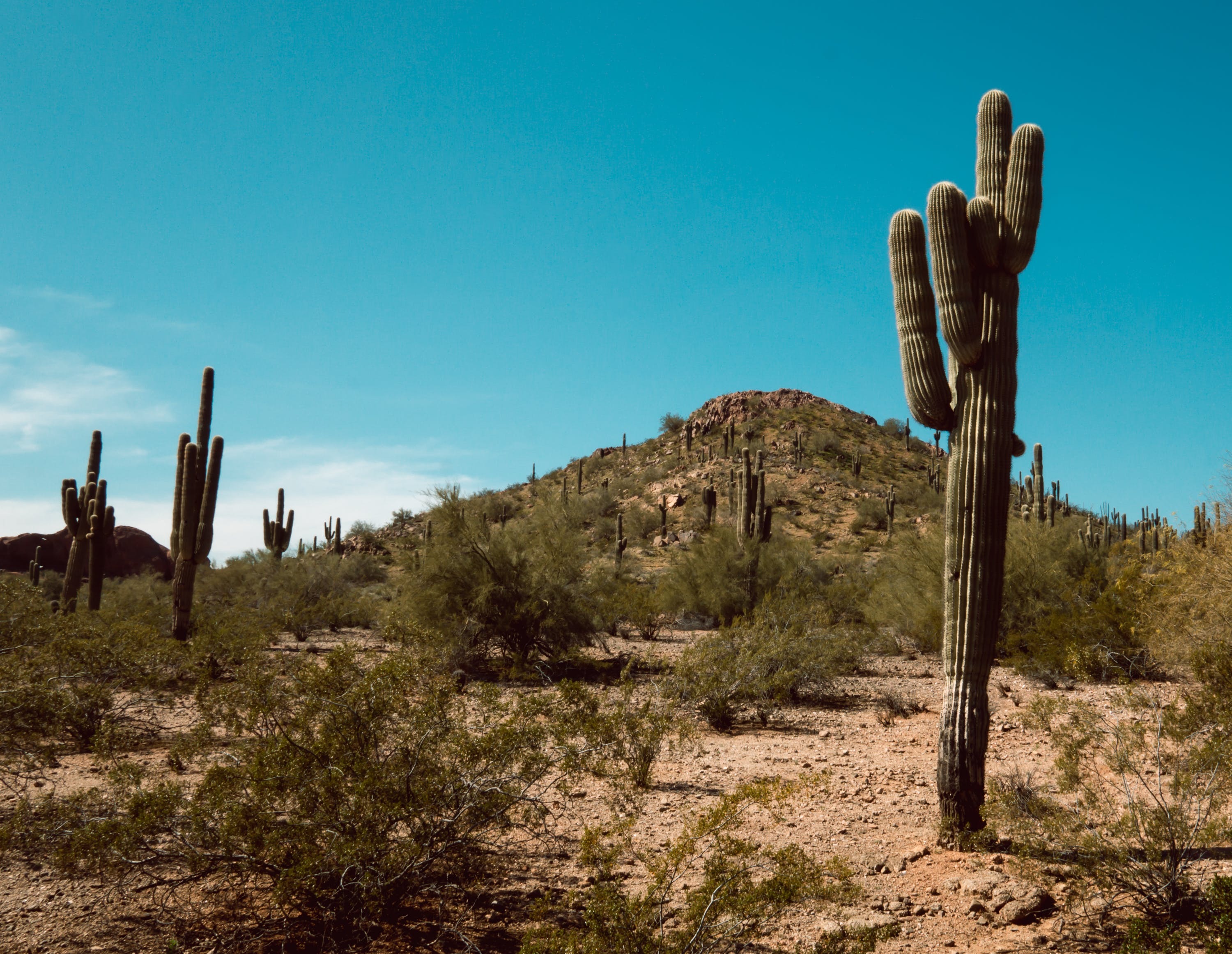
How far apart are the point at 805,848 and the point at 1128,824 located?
7.31 ft

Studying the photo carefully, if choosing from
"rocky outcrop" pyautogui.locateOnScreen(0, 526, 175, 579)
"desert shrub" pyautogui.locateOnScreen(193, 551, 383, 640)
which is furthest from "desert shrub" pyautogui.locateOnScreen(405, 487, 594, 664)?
"rocky outcrop" pyautogui.locateOnScreen(0, 526, 175, 579)

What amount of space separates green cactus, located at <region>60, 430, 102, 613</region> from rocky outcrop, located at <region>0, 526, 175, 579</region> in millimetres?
15810

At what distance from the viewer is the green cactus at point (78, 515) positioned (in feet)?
59.5

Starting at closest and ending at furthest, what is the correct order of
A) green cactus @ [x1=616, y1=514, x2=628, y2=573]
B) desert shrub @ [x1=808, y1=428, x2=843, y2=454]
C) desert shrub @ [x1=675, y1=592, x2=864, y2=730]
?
1. desert shrub @ [x1=675, y1=592, x2=864, y2=730]
2. green cactus @ [x1=616, y1=514, x2=628, y2=573]
3. desert shrub @ [x1=808, y1=428, x2=843, y2=454]

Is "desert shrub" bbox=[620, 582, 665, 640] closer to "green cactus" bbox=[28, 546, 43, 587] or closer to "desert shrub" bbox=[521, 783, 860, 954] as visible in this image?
"desert shrub" bbox=[521, 783, 860, 954]

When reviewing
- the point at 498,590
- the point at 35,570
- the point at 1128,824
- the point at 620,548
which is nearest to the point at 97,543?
the point at 498,590

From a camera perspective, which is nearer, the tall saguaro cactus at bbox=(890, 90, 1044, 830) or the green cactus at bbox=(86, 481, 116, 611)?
the tall saguaro cactus at bbox=(890, 90, 1044, 830)

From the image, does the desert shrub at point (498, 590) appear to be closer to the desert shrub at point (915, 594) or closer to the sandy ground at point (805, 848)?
the sandy ground at point (805, 848)

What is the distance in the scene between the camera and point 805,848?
6324 mm

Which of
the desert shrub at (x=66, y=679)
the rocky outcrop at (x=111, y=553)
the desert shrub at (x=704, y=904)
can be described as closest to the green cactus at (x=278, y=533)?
the rocky outcrop at (x=111, y=553)

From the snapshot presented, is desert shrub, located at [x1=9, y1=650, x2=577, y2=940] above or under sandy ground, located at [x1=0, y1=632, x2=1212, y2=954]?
above

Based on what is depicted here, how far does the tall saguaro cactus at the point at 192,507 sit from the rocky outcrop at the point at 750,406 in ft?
155

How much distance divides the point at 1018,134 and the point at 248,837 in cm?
790

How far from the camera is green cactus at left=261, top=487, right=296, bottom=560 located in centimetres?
2753
